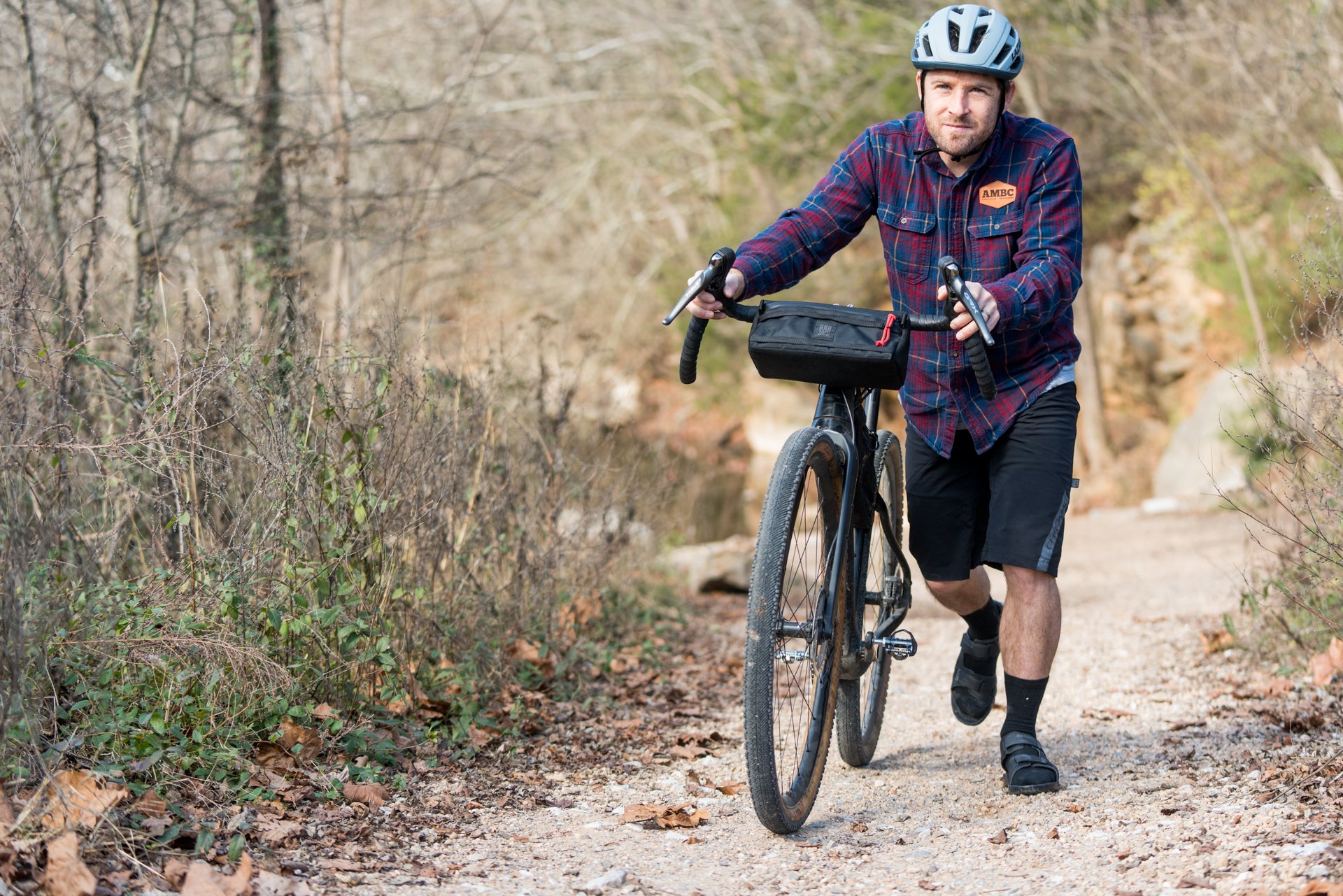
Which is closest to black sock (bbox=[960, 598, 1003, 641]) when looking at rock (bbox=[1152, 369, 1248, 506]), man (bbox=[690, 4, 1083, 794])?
man (bbox=[690, 4, 1083, 794])

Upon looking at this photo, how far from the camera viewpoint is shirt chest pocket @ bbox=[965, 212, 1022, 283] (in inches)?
138

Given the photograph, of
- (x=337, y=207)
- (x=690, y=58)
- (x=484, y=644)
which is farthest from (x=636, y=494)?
(x=690, y=58)

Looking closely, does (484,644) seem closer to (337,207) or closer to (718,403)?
(337,207)

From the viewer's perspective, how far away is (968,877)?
2988mm

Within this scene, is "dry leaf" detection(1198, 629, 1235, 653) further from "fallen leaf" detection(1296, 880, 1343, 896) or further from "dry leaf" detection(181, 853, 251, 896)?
"dry leaf" detection(181, 853, 251, 896)

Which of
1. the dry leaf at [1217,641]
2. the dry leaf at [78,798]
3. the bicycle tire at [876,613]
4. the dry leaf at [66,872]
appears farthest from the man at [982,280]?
the dry leaf at [1217,641]

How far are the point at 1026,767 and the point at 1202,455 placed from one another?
34.2 ft

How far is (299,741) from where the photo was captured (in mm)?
3504

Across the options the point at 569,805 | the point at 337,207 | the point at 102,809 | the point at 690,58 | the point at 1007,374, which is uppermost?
the point at 690,58

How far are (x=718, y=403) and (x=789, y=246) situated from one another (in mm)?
16709

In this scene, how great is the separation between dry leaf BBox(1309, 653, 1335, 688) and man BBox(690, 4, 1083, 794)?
4.44ft

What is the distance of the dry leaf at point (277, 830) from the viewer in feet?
9.52

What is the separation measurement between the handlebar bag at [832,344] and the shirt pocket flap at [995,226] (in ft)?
1.59

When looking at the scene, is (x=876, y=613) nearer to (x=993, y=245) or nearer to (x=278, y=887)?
(x=993, y=245)
